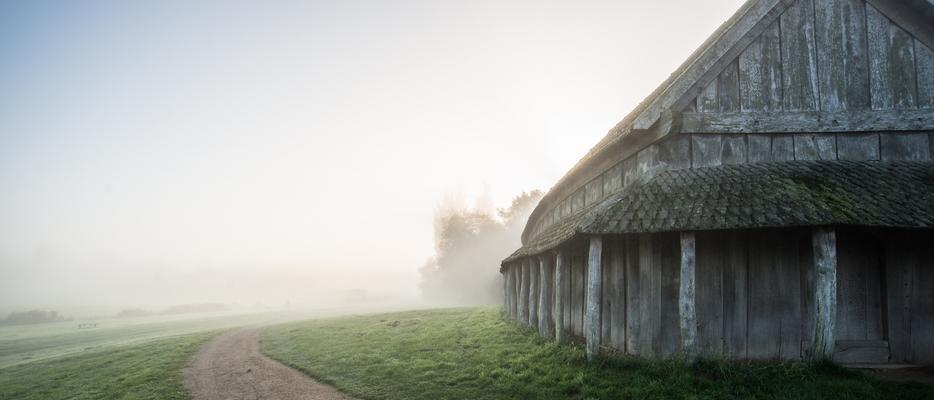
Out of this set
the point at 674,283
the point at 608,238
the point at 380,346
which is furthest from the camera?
the point at 380,346

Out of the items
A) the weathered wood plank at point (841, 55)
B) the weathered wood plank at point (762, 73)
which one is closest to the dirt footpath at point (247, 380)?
the weathered wood plank at point (762, 73)

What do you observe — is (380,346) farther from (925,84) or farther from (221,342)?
(925,84)

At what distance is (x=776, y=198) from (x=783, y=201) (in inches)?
5.8

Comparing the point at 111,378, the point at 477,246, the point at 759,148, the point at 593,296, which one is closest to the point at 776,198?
the point at 759,148

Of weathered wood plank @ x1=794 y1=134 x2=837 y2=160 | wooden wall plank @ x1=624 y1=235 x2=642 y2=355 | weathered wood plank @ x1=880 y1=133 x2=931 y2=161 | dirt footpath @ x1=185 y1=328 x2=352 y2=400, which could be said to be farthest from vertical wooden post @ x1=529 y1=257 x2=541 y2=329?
weathered wood plank @ x1=880 y1=133 x2=931 y2=161

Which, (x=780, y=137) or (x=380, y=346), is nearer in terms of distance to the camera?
(x=780, y=137)

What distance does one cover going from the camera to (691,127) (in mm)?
10773

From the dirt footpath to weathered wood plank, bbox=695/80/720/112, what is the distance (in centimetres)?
1122

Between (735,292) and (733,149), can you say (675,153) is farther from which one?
(735,292)

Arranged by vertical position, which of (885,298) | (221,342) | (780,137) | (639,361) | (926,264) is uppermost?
(780,137)

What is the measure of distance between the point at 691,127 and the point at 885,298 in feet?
17.7

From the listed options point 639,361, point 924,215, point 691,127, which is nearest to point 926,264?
point 924,215

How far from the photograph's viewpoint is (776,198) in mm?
8898

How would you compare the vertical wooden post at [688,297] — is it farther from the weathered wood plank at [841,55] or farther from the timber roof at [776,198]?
the weathered wood plank at [841,55]
